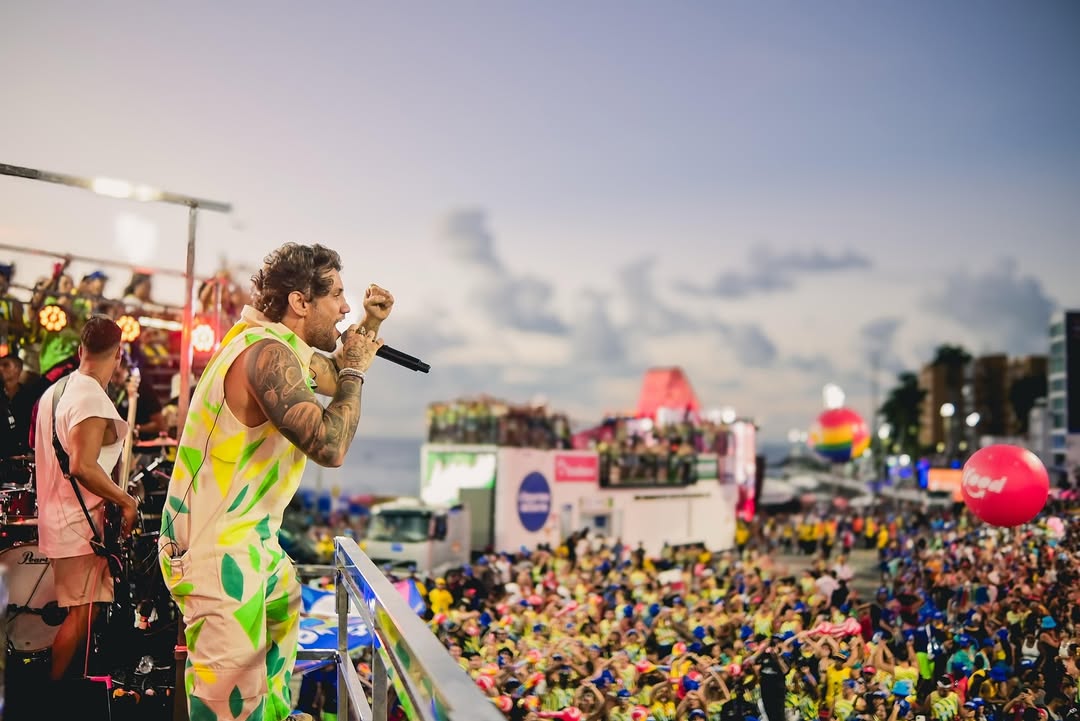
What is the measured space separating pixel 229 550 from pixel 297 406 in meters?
0.38

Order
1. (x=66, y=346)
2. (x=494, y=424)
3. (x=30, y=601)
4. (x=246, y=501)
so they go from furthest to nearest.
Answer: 1. (x=494, y=424)
2. (x=66, y=346)
3. (x=30, y=601)
4. (x=246, y=501)

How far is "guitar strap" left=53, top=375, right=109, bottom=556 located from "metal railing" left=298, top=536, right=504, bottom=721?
3.76 ft

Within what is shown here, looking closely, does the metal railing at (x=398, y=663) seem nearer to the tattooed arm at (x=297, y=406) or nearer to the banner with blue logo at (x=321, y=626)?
the tattooed arm at (x=297, y=406)

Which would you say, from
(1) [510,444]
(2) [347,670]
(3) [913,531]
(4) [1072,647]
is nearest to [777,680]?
(4) [1072,647]

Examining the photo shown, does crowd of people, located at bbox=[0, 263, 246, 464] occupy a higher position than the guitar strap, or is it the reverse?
crowd of people, located at bbox=[0, 263, 246, 464]

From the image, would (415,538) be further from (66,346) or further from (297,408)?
(297,408)

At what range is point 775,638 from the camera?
870 cm

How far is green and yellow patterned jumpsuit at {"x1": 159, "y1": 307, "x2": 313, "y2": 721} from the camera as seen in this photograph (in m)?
2.11

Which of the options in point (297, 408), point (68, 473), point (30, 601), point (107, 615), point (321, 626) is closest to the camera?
point (297, 408)

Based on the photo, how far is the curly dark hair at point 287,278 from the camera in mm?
2268

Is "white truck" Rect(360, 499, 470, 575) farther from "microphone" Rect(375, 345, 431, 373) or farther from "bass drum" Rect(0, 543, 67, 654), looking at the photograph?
"microphone" Rect(375, 345, 431, 373)

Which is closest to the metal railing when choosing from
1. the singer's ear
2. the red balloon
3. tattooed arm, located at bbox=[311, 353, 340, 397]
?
tattooed arm, located at bbox=[311, 353, 340, 397]

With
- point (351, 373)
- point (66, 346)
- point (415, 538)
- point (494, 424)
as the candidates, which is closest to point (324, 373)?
point (351, 373)

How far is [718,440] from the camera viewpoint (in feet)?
101
